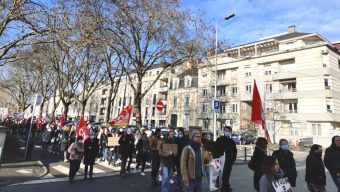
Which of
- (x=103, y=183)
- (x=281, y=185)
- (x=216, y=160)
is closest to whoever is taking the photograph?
(x=281, y=185)

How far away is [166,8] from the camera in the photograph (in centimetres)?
1731

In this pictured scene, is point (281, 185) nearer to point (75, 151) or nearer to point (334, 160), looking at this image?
point (334, 160)

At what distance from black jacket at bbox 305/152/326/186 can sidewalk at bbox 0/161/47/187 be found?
8831mm

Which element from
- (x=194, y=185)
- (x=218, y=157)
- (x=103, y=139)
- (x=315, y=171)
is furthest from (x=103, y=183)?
(x=315, y=171)

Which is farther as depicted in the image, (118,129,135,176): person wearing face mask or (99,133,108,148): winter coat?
(99,133,108,148): winter coat

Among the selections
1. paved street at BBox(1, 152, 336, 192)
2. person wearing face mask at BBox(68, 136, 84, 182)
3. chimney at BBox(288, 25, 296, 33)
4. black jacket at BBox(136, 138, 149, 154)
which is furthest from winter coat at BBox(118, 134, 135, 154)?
chimney at BBox(288, 25, 296, 33)

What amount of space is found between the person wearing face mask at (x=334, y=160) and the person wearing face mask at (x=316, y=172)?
0.43m

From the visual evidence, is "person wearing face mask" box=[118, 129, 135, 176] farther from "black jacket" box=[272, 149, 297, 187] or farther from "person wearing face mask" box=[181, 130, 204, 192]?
"black jacket" box=[272, 149, 297, 187]

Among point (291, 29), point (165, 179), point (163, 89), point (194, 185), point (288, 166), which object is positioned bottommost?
point (165, 179)

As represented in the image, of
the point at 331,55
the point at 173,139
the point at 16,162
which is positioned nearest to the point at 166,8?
the point at 173,139

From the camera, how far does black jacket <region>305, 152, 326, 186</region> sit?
19.0 ft

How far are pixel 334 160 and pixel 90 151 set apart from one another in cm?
789

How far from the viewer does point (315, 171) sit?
19.1 feet

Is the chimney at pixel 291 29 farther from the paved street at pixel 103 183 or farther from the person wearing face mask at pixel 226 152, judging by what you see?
the person wearing face mask at pixel 226 152
